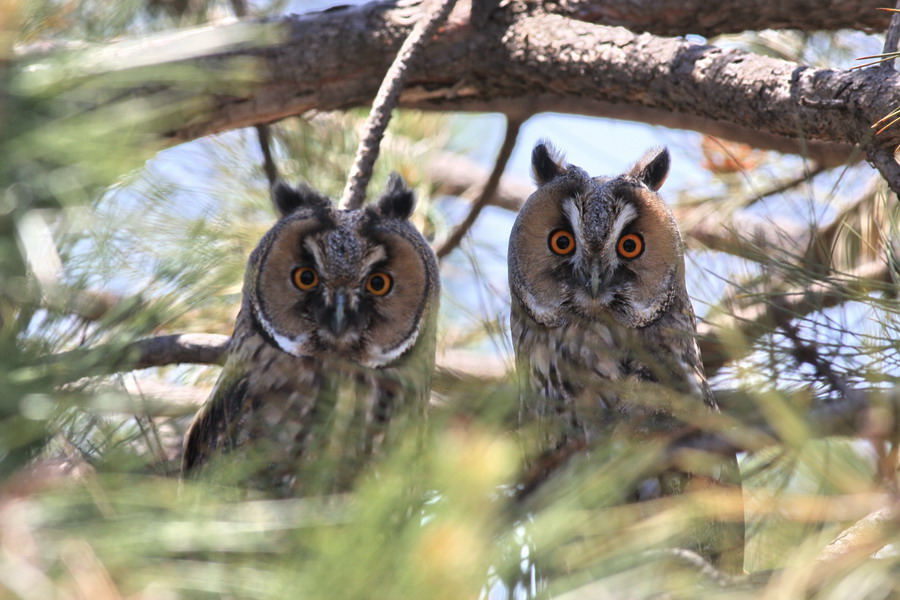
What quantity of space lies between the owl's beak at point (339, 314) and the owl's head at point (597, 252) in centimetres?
58

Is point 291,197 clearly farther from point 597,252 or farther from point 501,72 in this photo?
point 597,252

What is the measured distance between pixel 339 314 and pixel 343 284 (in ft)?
0.31

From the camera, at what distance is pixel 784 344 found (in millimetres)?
1809

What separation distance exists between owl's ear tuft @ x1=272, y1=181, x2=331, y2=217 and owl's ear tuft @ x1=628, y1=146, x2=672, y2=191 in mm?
1024

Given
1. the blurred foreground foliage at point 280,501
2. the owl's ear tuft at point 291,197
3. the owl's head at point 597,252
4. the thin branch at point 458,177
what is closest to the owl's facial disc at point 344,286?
the owl's ear tuft at point 291,197

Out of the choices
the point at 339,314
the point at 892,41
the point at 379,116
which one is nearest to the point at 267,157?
the point at 379,116

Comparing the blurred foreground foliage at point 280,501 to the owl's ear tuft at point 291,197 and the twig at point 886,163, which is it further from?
the owl's ear tuft at point 291,197

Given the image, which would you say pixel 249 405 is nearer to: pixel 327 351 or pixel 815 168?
pixel 327 351

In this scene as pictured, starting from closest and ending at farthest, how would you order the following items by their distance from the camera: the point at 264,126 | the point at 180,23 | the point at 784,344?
the point at 784,344
the point at 264,126
the point at 180,23

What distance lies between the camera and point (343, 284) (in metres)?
2.60

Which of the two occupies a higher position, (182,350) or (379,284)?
(379,284)

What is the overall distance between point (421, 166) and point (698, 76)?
1807mm

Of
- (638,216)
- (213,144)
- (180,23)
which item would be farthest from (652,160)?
(180,23)

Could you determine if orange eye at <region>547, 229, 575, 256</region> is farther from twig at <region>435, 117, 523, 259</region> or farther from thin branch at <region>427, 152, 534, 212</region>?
thin branch at <region>427, 152, 534, 212</region>
